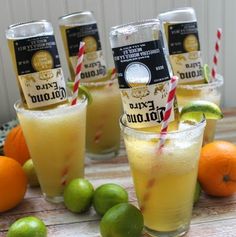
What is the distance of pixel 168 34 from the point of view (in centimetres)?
92

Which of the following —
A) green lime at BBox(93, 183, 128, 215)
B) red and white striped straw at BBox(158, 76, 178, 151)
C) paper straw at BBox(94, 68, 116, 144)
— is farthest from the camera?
paper straw at BBox(94, 68, 116, 144)

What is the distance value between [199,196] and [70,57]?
431 mm

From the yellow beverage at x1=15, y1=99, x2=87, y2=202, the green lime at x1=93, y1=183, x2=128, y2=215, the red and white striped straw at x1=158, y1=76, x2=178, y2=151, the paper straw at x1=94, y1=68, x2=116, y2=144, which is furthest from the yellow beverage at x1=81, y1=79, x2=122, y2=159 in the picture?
the red and white striped straw at x1=158, y1=76, x2=178, y2=151

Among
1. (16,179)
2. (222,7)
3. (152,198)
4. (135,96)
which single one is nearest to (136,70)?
(135,96)

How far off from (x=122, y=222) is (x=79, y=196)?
0.14 m

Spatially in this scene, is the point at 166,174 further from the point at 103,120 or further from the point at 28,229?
the point at 103,120

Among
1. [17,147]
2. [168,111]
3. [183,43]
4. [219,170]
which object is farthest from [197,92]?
[17,147]

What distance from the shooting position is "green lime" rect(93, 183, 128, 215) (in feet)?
2.46

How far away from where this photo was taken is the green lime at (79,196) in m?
0.78

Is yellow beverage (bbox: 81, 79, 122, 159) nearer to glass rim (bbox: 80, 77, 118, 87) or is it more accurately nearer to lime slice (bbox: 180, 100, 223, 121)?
glass rim (bbox: 80, 77, 118, 87)

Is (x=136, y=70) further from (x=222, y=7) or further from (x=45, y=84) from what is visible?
(x=222, y=7)

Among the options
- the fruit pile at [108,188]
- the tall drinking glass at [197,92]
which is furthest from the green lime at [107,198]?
A: the tall drinking glass at [197,92]

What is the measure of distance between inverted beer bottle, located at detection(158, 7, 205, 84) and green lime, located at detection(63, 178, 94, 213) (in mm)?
325

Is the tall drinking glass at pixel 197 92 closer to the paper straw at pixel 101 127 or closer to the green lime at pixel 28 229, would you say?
the paper straw at pixel 101 127
